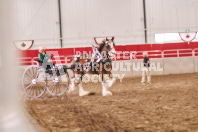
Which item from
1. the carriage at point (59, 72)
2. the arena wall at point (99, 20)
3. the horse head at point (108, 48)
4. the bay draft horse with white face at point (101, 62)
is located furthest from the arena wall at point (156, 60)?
the horse head at point (108, 48)

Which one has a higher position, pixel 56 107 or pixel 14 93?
pixel 14 93

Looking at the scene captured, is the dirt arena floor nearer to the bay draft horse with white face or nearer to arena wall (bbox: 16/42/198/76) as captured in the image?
the bay draft horse with white face

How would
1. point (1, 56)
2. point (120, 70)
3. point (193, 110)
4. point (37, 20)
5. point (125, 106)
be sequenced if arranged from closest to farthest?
point (1, 56) < point (193, 110) < point (125, 106) < point (120, 70) < point (37, 20)

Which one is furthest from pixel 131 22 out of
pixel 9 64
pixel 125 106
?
pixel 9 64

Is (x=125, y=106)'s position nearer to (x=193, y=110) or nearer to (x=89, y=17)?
(x=193, y=110)

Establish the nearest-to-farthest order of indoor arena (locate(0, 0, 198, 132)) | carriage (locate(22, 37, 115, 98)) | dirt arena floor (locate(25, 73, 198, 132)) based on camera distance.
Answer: dirt arena floor (locate(25, 73, 198, 132)) < carriage (locate(22, 37, 115, 98)) < indoor arena (locate(0, 0, 198, 132))

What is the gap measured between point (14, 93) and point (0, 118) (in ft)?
0.41

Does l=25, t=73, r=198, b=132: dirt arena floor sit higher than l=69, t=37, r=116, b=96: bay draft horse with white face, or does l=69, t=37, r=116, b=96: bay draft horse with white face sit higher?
l=69, t=37, r=116, b=96: bay draft horse with white face

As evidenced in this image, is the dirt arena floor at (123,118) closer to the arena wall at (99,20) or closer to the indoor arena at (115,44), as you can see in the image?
the indoor arena at (115,44)

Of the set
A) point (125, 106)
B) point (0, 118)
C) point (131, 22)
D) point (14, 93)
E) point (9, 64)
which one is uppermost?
point (131, 22)

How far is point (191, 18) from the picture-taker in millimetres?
18141

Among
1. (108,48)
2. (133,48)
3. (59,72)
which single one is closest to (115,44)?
(133,48)

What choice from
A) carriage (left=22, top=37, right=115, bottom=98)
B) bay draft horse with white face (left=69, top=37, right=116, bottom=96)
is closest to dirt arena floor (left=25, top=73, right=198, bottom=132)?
carriage (left=22, top=37, right=115, bottom=98)

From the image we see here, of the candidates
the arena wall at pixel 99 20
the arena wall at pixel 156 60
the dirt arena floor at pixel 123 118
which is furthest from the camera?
the arena wall at pixel 99 20
